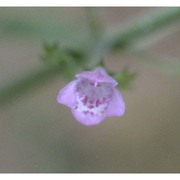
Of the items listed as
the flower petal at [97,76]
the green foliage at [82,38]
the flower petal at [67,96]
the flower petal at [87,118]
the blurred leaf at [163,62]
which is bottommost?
the flower petal at [87,118]

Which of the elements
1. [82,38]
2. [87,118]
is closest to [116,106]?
[87,118]

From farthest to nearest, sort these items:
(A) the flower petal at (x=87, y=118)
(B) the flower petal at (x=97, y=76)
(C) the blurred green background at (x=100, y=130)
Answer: (C) the blurred green background at (x=100, y=130), (B) the flower petal at (x=97, y=76), (A) the flower petal at (x=87, y=118)

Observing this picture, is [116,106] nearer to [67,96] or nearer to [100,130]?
[67,96]

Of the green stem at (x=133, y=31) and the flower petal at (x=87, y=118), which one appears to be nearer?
the flower petal at (x=87, y=118)

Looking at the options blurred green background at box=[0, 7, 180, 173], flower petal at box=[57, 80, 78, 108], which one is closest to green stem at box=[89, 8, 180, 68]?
flower petal at box=[57, 80, 78, 108]

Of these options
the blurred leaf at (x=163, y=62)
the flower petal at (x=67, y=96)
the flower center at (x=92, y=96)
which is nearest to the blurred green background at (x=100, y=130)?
the blurred leaf at (x=163, y=62)

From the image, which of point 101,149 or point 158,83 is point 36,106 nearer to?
point 101,149

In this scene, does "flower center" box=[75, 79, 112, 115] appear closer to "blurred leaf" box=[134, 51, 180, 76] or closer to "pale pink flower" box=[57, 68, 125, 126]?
"pale pink flower" box=[57, 68, 125, 126]

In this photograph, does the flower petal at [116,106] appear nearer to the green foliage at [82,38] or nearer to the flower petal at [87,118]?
the flower petal at [87,118]
